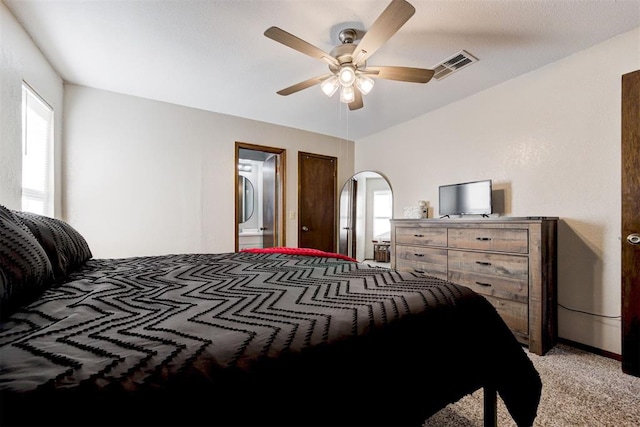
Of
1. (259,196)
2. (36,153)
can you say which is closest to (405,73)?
(36,153)

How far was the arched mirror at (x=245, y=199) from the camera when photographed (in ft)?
17.5

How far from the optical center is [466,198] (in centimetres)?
304

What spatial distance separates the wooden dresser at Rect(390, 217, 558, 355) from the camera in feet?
7.32

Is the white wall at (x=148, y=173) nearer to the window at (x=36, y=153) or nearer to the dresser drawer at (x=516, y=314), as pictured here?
the window at (x=36, y=153)

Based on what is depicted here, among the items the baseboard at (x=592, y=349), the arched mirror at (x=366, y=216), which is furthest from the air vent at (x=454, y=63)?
the baseboard at (x=592, y=349)

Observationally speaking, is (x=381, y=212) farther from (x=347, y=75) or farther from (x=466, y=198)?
(x=347, y=75)

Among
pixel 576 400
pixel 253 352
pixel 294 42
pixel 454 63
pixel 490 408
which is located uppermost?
pixel 454 63

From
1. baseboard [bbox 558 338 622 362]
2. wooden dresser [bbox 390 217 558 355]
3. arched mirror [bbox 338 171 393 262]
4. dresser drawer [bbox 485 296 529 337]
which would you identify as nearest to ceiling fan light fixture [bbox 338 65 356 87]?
wooden dresser [bbox 390 217 558 355]

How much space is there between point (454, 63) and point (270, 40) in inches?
62.6

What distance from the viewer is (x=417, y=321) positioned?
35.2 inches

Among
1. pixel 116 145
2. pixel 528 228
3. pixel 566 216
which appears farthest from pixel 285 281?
pixel 116 145

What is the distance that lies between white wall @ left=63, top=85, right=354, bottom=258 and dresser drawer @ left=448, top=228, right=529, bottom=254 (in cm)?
270

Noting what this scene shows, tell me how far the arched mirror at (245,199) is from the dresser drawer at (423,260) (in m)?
3.07

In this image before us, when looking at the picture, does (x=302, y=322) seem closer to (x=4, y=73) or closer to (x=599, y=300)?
(x=4, y=73)
